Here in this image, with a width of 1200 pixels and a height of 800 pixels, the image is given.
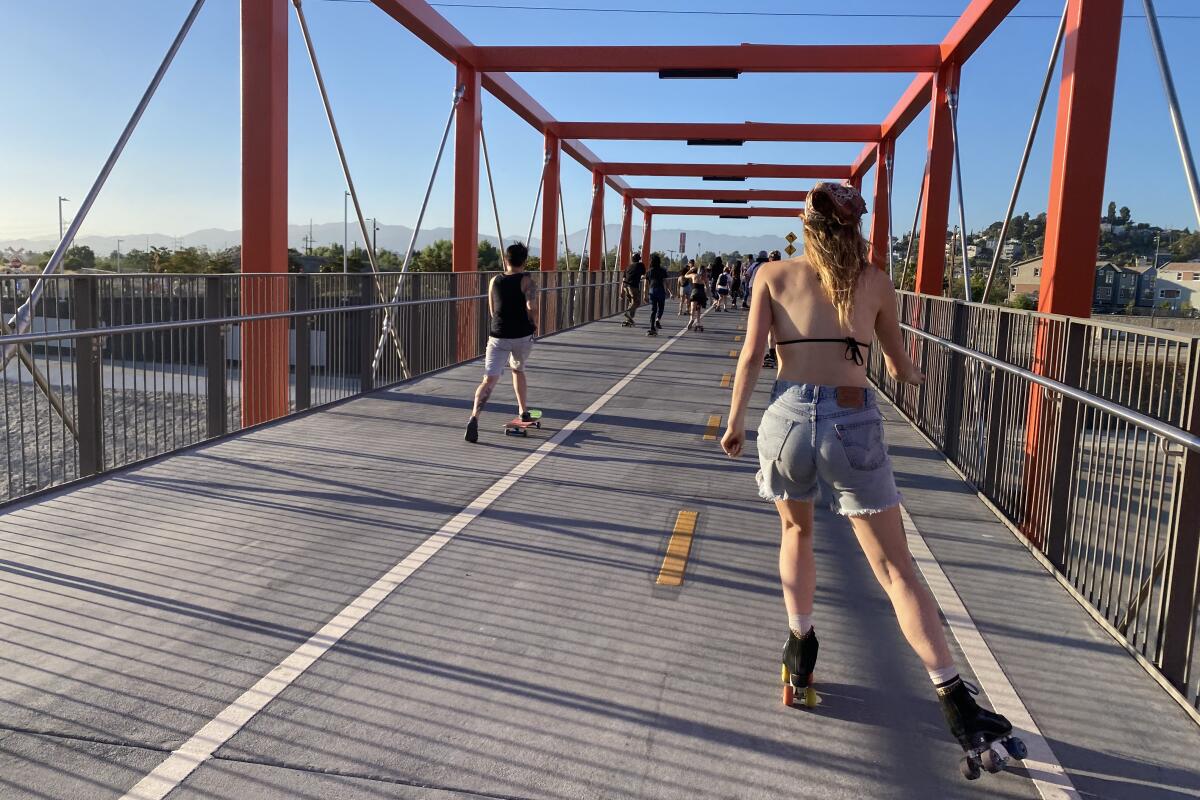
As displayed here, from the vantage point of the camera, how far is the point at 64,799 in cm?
314

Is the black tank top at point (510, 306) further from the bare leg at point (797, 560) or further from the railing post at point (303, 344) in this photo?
the bare leg at point (797, 560)

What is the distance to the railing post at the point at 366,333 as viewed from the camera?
1239 cm

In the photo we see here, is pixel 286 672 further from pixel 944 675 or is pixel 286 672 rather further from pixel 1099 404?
pixel 1099 404

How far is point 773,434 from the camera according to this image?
3.81 meters

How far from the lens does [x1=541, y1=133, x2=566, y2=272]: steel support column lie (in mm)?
28672

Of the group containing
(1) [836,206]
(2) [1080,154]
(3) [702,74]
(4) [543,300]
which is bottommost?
(4) [543,300]

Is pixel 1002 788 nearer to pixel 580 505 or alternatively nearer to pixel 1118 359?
pixel 1118 359

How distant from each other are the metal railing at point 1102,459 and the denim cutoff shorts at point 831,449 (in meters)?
1.58

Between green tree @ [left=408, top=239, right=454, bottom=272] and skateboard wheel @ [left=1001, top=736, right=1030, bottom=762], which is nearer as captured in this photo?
skateboard wheel @ [left=1001, top=736, right=1030, bottom=762]

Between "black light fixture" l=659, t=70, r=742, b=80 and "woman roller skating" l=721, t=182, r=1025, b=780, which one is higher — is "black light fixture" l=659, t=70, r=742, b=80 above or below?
above

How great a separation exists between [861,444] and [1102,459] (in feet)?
9.08

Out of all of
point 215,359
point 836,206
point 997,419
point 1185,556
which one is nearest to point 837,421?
point 836,206

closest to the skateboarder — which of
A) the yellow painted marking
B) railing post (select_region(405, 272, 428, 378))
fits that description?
the yellow painted marking

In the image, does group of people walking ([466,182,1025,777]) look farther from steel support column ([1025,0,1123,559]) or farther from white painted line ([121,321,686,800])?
steel support column ([1025,0,1123,559])
